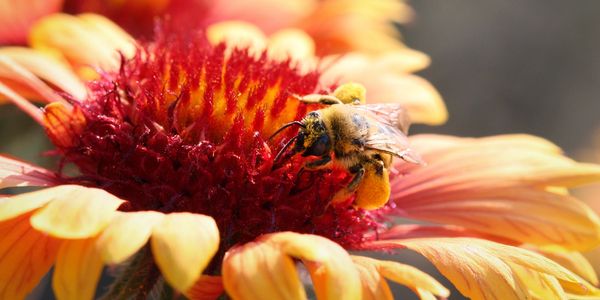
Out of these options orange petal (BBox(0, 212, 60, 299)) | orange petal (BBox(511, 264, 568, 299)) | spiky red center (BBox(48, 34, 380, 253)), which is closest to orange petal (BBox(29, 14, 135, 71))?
spiky red center (BBox(48, 34, 380, 253))

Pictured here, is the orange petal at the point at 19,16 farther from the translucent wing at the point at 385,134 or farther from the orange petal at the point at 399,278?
the orange petal at the point at 399,278

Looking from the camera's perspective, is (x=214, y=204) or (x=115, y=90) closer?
(x=214, y=204)

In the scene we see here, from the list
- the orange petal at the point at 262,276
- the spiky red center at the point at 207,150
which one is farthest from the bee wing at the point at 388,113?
the orange petal at the point at 262,276

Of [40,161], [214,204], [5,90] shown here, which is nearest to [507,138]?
[214,204]

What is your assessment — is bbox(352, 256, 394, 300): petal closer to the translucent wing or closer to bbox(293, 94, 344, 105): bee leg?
the translucent wing

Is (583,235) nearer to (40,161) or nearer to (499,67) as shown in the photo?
(40,161)

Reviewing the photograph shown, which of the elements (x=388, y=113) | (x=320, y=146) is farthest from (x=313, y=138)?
(x=388, y=113)

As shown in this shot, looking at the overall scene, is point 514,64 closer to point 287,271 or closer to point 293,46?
point 293,46
